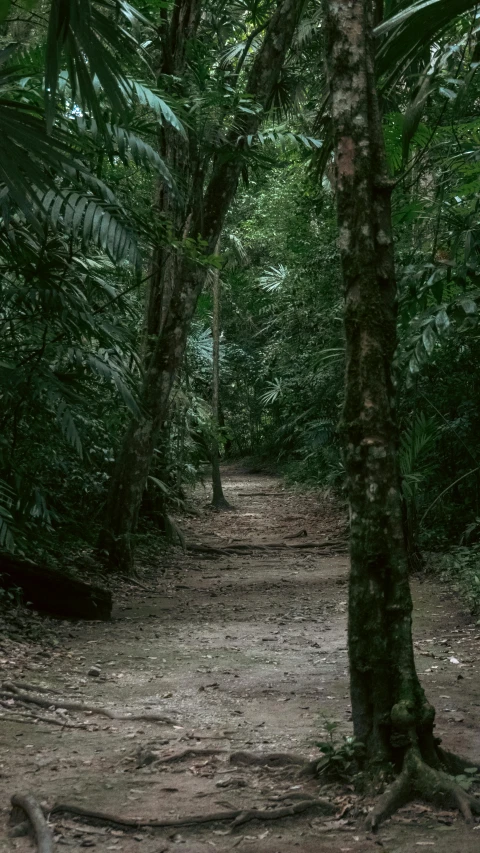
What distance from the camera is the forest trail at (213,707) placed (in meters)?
3.58

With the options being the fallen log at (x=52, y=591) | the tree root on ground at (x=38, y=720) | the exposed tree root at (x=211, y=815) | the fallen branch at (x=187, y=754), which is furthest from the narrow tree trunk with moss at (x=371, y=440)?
the fallen log at (x=52, y=591)

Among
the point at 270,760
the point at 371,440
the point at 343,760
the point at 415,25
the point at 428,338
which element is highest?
the point at 415,25

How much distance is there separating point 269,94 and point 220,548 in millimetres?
6297

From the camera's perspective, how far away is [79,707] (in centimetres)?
543

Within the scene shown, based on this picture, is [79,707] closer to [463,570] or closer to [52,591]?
[52,591]

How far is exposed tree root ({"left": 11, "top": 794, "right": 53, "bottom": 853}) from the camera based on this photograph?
340cm

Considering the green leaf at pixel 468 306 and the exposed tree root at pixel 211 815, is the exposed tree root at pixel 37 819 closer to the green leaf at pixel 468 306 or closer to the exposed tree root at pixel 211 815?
the exposed tree root at pixel 211 815

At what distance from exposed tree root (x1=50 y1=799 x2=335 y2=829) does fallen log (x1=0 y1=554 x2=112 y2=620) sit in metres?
4.11

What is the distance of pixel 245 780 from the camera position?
4.13 m

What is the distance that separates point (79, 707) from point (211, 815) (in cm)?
196

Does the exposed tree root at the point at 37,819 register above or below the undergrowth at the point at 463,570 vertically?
below

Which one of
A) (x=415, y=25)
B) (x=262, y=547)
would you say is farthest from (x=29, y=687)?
(x=262, y=547)

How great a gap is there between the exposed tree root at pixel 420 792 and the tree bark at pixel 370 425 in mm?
93

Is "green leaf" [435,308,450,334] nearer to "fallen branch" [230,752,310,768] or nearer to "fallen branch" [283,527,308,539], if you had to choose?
"fallen branch" [230,752,310,768]
